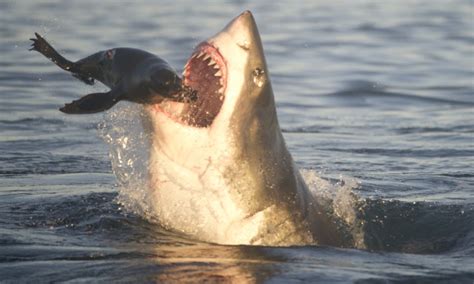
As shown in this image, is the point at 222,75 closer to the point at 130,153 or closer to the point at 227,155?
the point at 227,155

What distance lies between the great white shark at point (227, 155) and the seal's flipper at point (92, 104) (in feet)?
0.81

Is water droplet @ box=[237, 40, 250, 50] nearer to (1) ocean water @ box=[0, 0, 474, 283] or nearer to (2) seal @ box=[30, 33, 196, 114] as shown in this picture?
(2) seal @ box=[30, 33, 196, 114]

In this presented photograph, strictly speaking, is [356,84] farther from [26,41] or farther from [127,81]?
[127,81]

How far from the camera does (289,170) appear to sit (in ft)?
18.8

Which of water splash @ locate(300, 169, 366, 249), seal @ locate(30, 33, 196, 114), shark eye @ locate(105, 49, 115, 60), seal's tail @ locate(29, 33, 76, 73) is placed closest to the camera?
seal @ locate(30, 33, 196, 114)

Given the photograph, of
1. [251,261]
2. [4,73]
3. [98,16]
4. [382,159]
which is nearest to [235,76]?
[251,261]

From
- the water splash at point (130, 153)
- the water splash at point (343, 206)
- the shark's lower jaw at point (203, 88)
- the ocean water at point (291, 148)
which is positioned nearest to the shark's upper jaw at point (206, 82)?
the shark's lower jaw at point (203, 88)

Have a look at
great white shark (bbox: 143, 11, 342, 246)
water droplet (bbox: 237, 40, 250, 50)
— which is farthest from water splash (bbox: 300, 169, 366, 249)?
water droplet (bbox: 237, 40, 250, 50)

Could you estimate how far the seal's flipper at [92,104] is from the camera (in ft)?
17.3

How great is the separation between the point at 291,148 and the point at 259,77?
4250mm

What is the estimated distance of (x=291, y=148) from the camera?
31.8 feet

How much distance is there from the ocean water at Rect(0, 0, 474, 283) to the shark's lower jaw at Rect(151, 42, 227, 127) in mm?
421

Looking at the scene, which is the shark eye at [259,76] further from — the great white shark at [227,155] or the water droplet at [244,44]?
the water droplet at [244,44]

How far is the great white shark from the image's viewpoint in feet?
17.7
